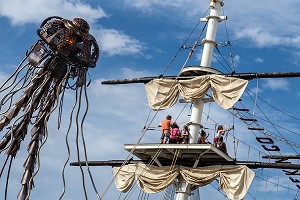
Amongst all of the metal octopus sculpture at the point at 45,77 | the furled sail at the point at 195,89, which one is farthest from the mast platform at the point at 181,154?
the metal octopus sculpture at the point at 45,77

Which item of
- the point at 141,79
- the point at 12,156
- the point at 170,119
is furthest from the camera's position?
the point at 141,79

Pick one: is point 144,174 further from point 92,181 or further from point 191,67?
point 92,181

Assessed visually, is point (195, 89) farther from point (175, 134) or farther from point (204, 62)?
point (175, 134)

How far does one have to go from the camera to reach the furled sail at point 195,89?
921 inches

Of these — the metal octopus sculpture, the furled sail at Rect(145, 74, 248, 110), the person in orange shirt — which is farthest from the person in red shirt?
the metal octopus sculpture

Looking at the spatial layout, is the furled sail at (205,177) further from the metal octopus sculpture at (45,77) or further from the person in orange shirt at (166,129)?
the metal octopus sculpture at (45,77)

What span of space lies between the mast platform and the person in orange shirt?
24cm

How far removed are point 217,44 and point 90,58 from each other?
19253 mm

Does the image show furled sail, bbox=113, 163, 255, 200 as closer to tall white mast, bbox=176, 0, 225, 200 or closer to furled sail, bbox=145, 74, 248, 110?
tall white mast, bbox=176, 0, 225, 200

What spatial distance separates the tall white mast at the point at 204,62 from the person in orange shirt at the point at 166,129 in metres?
1.39

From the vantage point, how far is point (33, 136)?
546 cm

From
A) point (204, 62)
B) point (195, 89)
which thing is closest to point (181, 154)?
point (195, 89)

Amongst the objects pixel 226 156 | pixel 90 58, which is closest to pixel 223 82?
pixel 226 156

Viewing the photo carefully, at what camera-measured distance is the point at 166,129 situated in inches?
834
